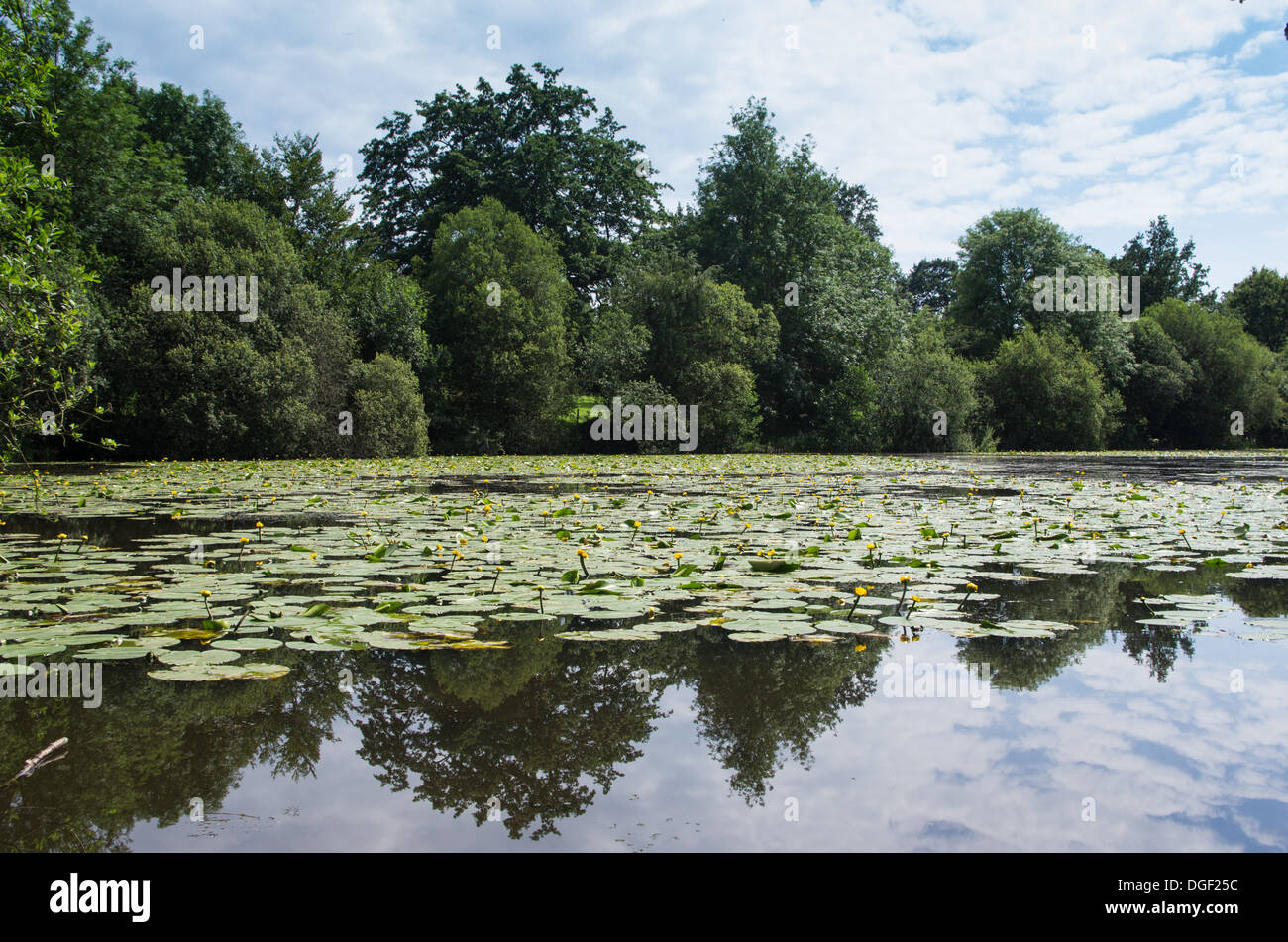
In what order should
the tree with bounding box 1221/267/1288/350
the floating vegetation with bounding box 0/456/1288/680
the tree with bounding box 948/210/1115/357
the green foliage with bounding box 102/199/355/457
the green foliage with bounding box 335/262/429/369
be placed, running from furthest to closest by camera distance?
the tree with bounding box 1221/267/1288/350
the tree with bounding box 948/210/1115/357
the green foliage with bounding box 335/262/429/369
the green foliage with bounding box 102/199/355/457
the floating vegetation with bounding box 0/456/1288/680

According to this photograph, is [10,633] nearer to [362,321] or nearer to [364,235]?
[362,321]

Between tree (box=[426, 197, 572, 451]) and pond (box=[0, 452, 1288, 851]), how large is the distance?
22280 millimetres

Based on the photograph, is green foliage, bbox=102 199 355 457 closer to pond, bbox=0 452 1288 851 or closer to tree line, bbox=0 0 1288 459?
tree line, bbox=0 0 1288 459

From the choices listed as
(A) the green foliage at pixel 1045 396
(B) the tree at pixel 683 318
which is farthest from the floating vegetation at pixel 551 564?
(A) the green foliage at pixel 1045 396

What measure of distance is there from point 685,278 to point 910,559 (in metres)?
26.0

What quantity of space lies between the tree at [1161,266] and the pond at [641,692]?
69556mm

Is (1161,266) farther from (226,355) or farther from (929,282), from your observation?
(226,355)

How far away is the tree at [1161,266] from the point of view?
66500 mm

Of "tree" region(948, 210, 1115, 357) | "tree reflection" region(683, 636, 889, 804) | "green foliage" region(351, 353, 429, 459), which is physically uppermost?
"tree" region(948, 210, 1115, 357)

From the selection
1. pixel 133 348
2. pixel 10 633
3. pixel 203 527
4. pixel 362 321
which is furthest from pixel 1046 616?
pixel 362 321

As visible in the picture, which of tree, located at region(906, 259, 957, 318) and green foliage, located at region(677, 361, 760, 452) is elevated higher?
tree, located at region(906, 259, 957, 318)

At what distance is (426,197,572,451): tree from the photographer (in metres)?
28.9

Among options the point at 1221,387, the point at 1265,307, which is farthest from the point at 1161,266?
the point at 1221,387

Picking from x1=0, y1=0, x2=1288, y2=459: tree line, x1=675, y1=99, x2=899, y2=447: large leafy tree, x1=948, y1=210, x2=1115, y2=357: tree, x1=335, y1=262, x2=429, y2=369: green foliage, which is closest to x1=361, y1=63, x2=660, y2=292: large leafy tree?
x1=0, y1=0, x2=1288, y2=459: tree line
